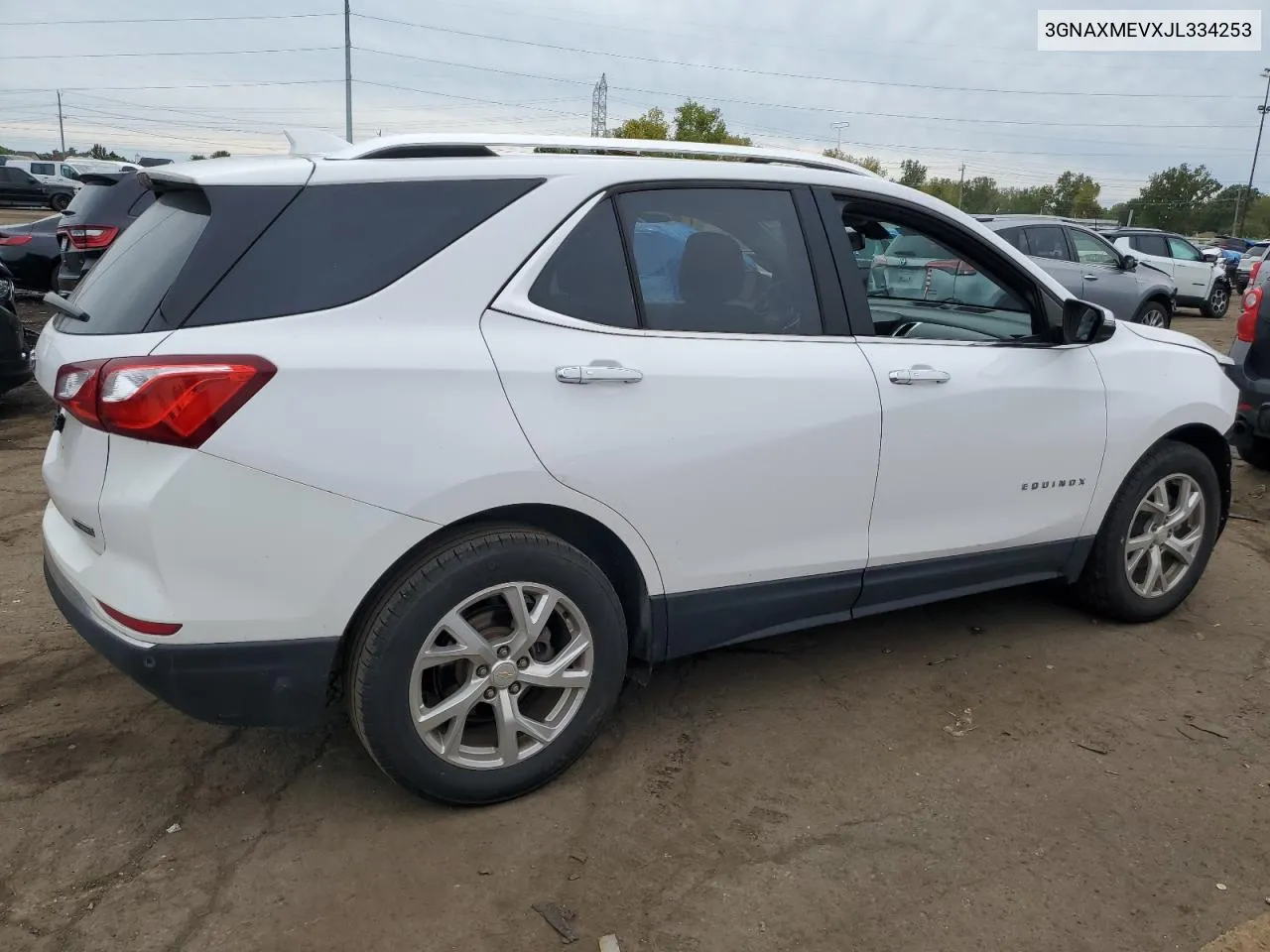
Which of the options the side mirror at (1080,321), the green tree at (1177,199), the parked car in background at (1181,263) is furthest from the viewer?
the green tree at (1177,199)

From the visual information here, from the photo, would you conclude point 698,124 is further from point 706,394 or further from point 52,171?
point 706,394

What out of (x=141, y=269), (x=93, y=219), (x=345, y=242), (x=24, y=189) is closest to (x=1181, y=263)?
(x=93, y=219)

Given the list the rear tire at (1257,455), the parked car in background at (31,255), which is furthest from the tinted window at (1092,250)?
the parked car in background at (31,255)

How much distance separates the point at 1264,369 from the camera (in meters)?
6.10

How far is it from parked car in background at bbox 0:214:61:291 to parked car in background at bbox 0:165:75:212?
2679cm

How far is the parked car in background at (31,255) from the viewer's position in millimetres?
12117

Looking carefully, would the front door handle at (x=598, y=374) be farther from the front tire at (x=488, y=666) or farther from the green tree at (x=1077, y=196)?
the green tree at (x=1077, y=196)

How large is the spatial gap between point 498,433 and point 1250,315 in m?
5.70

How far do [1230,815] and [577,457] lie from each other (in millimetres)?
2204

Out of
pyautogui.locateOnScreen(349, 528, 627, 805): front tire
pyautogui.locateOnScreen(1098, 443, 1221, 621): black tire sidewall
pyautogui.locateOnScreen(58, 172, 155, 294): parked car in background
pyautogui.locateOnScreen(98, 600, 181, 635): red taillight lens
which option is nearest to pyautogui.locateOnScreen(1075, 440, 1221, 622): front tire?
pyautogui.locateOnScreen(1098, 443, 1221, 621): black tire sidewall

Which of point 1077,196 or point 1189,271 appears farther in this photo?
point 1077,196

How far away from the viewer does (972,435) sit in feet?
11.3

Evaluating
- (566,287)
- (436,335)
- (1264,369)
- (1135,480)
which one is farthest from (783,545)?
(1264,369)

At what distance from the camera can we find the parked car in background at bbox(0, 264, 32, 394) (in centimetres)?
734
